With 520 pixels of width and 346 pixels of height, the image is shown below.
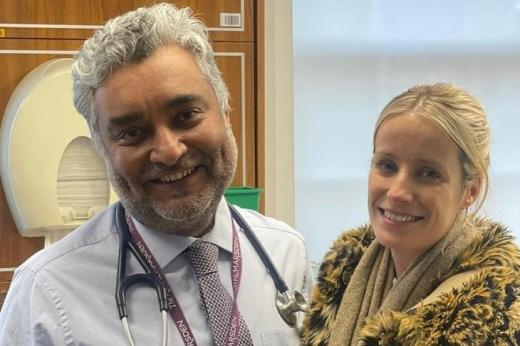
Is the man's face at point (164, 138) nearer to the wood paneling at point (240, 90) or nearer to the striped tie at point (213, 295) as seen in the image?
the striped tie at point (213, 295)

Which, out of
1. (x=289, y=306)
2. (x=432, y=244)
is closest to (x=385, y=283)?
(x=432, y=244)

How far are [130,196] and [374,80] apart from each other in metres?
1.79

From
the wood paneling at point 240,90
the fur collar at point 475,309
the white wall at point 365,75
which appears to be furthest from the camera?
the white wall at point 365,75

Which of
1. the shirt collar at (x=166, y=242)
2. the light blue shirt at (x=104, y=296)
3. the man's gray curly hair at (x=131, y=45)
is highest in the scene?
the man's gray curly hair at (x=131, y=45)

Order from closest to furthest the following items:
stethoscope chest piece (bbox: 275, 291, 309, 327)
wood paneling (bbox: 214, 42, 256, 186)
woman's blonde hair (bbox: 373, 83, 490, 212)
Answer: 1. woman's blonde hair (bbox: 373, 83, 490, 212)
2. stethoscope chest piece (bbox: 275, 291, 309, 327)
3. wood paneling (bbox: 214, 42, 256, 186)

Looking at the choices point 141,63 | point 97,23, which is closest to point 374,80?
point 97,23

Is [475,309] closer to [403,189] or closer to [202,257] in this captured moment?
[403,189]

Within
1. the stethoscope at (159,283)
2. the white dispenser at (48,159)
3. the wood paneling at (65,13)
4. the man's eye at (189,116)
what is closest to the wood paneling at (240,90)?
the wood paneling at (65,13)

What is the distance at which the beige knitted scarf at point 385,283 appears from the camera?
44.6 inches

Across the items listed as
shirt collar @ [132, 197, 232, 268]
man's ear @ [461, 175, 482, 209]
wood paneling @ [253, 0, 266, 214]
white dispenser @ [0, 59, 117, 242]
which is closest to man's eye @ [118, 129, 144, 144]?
shirt collar @ [132, 197, 232, 268]

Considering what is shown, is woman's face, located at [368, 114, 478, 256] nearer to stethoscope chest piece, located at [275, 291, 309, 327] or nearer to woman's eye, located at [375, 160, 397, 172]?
woman's eye, located at [375, 160, 397, 172]

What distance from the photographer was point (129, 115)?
121 centimetres

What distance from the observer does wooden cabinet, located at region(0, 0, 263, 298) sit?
2287 mm

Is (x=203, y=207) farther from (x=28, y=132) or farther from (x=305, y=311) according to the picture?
(x=28, y=132)
